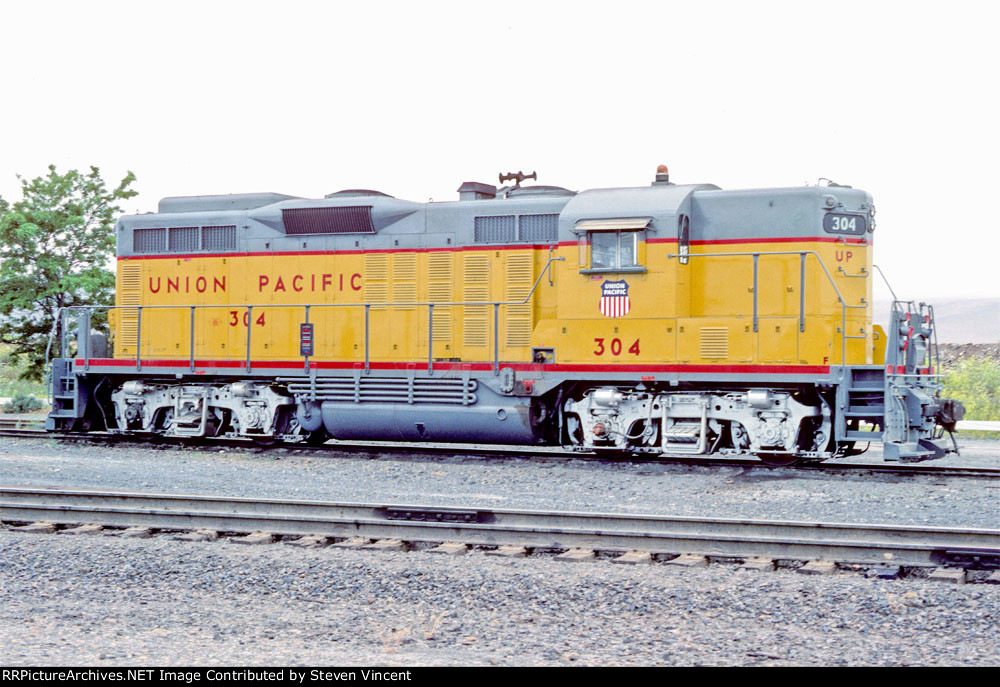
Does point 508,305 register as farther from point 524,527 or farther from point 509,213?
point 524,527

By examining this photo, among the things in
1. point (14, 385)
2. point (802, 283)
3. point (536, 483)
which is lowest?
point (536, 483)

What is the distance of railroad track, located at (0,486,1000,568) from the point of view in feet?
21.7

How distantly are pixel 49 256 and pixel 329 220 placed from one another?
30.5 feet

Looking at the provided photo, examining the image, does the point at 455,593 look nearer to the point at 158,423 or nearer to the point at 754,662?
the point at 754,662

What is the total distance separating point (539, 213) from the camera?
12867 millimetres

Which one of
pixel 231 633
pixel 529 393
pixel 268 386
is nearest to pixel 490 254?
pixel 529 393

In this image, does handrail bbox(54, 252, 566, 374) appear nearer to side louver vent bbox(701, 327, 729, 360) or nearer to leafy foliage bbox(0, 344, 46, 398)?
side louver vent bbox(701, 327, 729, 360)

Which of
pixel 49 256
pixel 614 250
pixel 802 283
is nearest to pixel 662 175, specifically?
pixel 614 250

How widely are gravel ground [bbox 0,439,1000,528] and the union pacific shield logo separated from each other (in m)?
1.75

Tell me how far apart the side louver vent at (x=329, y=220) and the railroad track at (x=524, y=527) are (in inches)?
234

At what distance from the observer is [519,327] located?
12.9 meters

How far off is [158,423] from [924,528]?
11.0 m

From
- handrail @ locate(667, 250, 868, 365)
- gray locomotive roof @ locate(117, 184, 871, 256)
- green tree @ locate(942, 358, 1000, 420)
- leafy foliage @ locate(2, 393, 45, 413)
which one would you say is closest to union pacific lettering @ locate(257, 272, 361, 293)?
gray locomotive roof @ locate(117, 184, 871, 256)

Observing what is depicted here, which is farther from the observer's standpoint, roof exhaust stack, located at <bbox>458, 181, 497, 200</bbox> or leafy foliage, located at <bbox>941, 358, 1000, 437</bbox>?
leafy foliage, located at <bbox>941, 358, 1000, 437</bbox>
